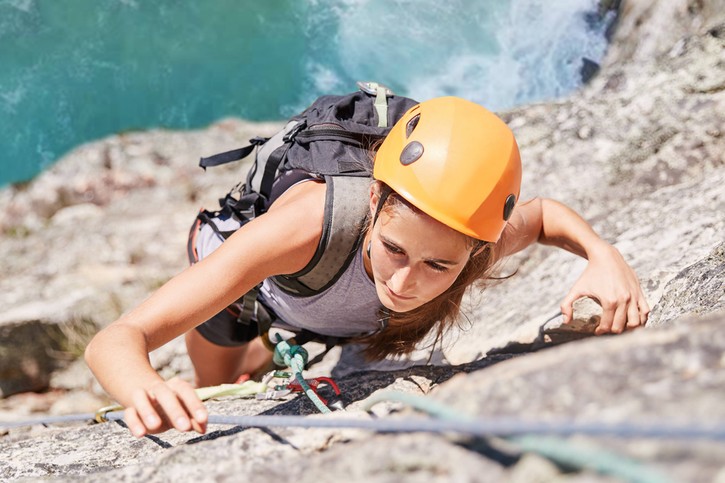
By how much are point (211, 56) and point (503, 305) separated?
9.75 metres

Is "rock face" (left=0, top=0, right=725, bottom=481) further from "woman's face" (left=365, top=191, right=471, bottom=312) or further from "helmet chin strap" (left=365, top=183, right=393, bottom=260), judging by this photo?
"helmet chin strap" (left=365, top=183, right=393, bottom=260)

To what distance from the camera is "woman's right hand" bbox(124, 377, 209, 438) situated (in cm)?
163

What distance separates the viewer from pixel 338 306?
2.92 meters

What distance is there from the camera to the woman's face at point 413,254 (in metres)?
2.24

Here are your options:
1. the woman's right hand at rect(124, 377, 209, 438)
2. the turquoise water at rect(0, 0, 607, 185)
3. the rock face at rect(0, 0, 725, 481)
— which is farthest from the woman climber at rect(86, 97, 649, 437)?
the turquoise water at rect(0, 0, 607, 185)

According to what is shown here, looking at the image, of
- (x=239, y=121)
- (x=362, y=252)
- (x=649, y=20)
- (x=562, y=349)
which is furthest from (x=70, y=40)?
(x=562, y=349)

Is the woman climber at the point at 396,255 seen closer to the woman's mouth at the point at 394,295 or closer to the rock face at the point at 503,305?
the woman's mouth at the point at 394,295

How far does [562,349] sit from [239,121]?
1054 centimetres

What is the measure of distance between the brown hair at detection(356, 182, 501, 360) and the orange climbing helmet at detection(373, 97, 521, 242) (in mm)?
85

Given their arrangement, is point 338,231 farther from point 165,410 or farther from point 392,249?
point 165,410

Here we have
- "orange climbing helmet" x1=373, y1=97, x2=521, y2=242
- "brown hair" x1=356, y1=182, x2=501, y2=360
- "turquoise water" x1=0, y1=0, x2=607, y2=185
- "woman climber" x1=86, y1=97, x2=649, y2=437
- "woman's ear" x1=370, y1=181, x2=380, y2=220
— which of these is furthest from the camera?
"turquoise water" x1=0, y1=0, x2=607, y2=185

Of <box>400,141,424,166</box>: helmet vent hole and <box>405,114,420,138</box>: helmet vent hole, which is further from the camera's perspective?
<box>405,114,420,138</box>: helmet vent hole

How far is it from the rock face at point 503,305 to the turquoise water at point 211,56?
142 cm

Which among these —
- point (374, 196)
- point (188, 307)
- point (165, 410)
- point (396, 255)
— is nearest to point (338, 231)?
A: point (374, 196)
